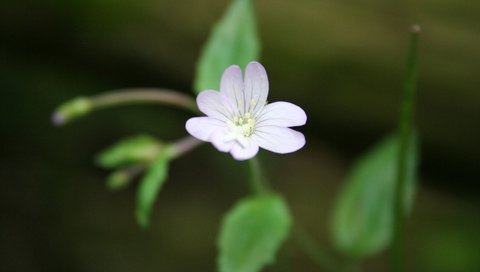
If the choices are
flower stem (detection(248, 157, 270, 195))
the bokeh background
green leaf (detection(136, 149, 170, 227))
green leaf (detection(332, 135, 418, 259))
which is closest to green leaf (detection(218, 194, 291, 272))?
flower stem (detection(248, 157, 270, 195))

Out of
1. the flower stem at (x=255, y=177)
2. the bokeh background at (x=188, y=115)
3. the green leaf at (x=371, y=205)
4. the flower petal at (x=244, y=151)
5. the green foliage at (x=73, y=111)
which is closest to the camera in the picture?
the flower petal at (x=244, y=151)

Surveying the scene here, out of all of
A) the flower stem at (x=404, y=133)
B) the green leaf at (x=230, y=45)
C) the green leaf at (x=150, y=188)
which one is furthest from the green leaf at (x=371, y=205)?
the green leaf at (x=150, y=188)

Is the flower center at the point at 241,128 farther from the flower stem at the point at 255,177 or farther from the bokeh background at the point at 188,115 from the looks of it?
the bokeh background at the point at 188,115

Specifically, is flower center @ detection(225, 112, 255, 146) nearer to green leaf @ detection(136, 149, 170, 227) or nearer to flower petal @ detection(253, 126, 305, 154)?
flower petal @ detection(253, 126, 305, 154)

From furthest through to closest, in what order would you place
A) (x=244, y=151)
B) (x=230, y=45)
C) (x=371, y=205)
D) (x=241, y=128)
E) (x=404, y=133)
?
(x=371, y=205), (x=230, y=45), (x=404, y=133), (x=241, y=128), (x=244, y=151)

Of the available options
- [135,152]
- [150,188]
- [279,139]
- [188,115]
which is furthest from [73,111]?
[188,115]

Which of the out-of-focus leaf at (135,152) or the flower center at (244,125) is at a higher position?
the out-of-focus leaf at (135,152)

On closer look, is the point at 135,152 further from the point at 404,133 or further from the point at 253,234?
the point at 404,133
